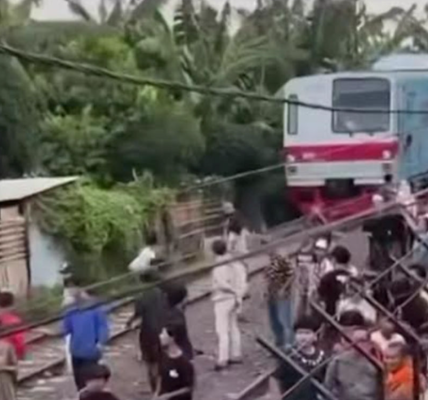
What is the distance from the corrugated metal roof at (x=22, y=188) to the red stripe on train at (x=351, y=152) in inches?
159

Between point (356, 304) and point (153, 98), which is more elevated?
point (356, 304)

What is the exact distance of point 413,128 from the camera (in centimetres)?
2384

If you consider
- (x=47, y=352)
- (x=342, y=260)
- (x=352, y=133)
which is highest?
(x=342, y=260)

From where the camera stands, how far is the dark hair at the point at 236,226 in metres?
12.3

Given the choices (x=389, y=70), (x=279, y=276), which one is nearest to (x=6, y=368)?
(x=279, y=276)

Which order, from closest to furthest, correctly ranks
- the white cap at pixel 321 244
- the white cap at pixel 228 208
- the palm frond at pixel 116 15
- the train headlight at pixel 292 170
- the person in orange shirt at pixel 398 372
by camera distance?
the person in orange shirt at pixel 398 372, the white cap at pixel 321 244, the white cap at pixel 228 208, the train headlight at pixel 292 170, the palm frond at pixel 116 15

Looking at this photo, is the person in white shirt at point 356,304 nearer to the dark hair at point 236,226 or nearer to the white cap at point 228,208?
the dark hair at point 236,226

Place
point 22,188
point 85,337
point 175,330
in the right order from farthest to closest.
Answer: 1. point 22,188
2. point 175,330
3. point 85,337

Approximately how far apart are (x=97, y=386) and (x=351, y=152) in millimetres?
15257

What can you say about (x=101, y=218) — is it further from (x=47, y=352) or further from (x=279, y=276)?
(x=279, y=276)

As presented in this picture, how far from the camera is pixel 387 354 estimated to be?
871 cm

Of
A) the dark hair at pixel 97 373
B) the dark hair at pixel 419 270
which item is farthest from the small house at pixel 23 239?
the dark hair at pixel 97 373

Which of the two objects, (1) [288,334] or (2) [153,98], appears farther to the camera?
(2) [153,98]

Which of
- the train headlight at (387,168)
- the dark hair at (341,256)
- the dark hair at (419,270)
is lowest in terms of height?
the train headlight at (387,168)
